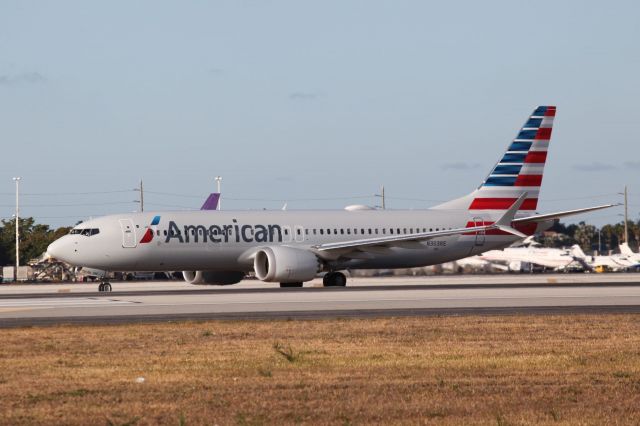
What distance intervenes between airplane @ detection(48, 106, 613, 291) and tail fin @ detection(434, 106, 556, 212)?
5 centimetres

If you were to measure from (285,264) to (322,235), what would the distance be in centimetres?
514

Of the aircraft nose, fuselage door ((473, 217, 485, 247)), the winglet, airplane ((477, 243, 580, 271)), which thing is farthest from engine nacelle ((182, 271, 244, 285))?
airplane ((477, 243, 580, 271))

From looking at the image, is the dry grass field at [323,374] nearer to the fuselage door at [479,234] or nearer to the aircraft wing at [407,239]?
the aircraft wing at [407,239]

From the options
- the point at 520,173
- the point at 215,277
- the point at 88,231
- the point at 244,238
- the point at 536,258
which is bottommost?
the point at 215,277

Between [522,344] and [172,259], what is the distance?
106 feet

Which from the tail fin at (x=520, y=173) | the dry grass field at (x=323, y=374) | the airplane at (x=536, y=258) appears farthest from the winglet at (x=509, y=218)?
the airplane at (x=536, y=258)

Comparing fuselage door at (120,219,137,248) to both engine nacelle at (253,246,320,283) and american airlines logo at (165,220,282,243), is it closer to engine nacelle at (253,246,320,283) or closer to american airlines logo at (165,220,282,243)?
american airlines logo at (165,220,282,243)

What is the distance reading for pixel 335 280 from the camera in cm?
5384

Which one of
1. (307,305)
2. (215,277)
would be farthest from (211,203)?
(307,305)

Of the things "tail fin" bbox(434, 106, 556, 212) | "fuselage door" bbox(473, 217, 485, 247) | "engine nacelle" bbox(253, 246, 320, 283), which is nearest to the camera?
"engine nacelle" bbox(253, 246, 320, 283)

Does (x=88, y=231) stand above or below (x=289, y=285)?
above

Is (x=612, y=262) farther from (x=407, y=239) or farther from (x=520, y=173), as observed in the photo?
(x=407, y=239)

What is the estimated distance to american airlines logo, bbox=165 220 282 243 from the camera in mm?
51531

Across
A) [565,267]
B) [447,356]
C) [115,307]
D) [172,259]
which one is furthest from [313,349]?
[565,267]
